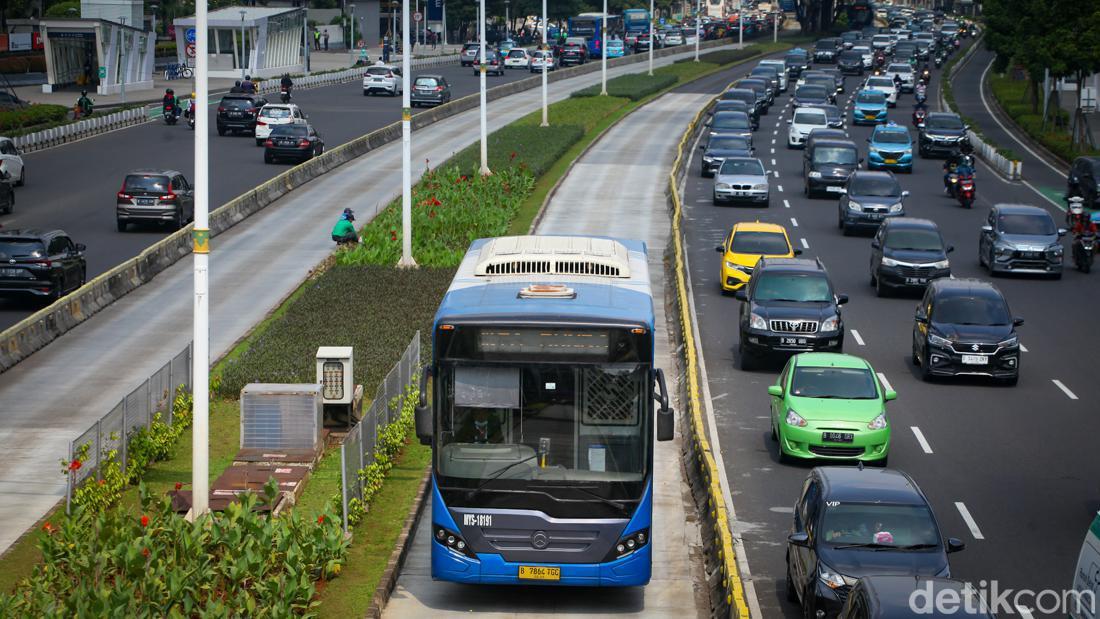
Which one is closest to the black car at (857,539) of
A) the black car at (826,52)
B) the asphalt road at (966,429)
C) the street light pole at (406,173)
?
the asphalt road at (966,429)

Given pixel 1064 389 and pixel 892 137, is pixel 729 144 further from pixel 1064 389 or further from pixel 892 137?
pixel 1064 389

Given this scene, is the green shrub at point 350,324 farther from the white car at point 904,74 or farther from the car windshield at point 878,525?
the white car at point 904,74

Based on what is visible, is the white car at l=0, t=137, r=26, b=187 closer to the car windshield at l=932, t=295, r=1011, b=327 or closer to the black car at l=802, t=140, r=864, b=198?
the black car at l=802, t=140, r=864, b=198

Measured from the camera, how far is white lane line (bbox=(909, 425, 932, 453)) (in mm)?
23858

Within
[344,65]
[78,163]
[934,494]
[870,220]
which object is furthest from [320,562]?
[344,65]

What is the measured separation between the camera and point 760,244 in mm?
36312

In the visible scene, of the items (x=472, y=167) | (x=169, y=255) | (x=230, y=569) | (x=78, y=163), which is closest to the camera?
(x=230, y=569)

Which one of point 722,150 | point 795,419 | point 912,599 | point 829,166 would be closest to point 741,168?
point 829,166

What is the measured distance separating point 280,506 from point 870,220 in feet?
92.9

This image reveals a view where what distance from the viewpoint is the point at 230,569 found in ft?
51.4

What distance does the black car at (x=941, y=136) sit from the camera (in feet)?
206

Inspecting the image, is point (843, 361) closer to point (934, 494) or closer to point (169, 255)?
point (934, 494)

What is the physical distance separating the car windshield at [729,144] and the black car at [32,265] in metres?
29.5

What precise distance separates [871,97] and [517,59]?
4151 cm
